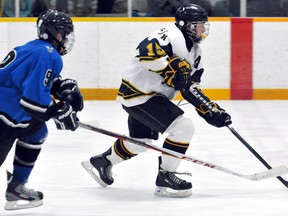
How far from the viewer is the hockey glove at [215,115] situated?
161 inches

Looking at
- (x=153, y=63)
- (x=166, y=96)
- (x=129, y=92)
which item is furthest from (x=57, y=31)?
(x=166, y=96)

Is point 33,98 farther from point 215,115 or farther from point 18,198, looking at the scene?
point 215,115

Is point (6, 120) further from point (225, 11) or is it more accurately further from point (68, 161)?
point (225, 11)

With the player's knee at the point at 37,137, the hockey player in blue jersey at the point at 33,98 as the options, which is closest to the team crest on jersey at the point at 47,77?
the hockey player in blue jersey at the point at 33,98

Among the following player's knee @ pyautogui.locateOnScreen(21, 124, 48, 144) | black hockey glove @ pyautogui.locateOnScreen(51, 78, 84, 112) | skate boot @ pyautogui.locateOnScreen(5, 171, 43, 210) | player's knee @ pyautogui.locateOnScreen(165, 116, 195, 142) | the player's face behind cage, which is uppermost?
the player's face behind cage

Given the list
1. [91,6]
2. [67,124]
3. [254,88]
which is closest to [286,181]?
[67,124]

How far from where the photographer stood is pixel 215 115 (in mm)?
4098

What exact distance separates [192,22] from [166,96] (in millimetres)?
379

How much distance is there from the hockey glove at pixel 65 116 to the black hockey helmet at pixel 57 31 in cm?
26

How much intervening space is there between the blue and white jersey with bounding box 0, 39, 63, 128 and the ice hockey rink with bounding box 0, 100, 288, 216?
46 centimetres

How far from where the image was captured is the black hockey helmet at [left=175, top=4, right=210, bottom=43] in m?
4.17

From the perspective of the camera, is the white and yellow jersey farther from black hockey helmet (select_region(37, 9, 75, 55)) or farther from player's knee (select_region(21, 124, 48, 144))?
player's knee (select_region(21, 124, 48, 144))

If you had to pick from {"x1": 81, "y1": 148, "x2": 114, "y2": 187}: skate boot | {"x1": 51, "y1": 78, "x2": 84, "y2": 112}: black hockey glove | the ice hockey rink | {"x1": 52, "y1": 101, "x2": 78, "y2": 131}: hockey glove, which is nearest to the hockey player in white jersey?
{"x1": 81, "y1": 148, "x2": 114, "y2": 187}: skate boot

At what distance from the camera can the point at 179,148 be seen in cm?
406
